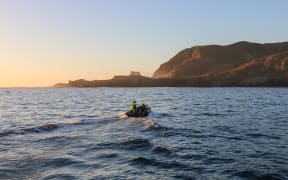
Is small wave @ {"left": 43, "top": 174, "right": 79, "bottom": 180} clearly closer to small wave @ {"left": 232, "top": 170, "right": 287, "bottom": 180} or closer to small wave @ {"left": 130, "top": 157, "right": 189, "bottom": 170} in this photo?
small wave @ {"left": 130, "top": 157, "right": 189, "bottom": 170}

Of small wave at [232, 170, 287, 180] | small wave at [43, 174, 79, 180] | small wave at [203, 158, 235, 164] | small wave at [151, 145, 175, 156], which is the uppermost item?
small wave at [151, 145, 175, 156]

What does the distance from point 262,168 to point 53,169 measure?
1124 centimetres

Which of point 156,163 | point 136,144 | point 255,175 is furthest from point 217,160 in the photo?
point 136,144

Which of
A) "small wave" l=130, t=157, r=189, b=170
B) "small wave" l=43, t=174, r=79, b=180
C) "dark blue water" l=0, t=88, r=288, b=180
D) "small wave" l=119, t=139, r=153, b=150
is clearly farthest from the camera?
"small wave" l=119, t=139, r=153, b=150

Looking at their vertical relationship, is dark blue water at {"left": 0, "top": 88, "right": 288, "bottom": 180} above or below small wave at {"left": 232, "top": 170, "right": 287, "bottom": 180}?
above

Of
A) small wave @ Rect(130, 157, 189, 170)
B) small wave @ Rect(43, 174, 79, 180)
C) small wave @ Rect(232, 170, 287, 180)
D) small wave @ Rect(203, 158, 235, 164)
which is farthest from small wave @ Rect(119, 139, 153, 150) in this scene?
small wave @ Rect(232, 170, 287, 180)

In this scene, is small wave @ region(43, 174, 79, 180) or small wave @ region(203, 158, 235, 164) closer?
small wave @ region(43, 174, 79, 180)

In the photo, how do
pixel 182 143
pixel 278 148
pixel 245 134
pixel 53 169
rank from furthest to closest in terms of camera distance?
pixel 245 134 → pixel 182 143 → pixel 278 148 → pixel 53 169

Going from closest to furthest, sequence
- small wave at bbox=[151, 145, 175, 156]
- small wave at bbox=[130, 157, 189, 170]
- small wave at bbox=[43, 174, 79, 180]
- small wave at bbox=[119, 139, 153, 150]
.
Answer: small wave at bbox=[43, 174, 79, 180] < small wave at bbox=[130, 157, 189, 170] < small wave at bbox=[151, 145, 175, 156] < small wave at bbox=[119, 139, 153, 150]

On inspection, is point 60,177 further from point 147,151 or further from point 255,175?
point 255,175

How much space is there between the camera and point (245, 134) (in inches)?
1193

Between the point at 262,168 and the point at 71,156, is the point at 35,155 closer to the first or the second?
the point at 71,156

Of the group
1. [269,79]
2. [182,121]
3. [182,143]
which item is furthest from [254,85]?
[182,143]

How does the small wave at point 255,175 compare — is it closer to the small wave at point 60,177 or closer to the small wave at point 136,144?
the small wave at point 60,177
